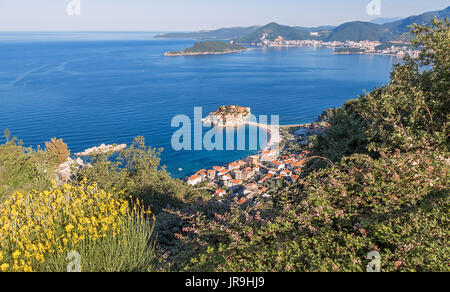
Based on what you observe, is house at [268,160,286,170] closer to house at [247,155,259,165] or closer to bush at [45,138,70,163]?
house at [247,155,259,165]

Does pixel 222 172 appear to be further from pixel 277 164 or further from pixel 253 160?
pixel 277 164

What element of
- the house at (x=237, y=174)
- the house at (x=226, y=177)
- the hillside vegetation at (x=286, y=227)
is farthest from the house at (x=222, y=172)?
the hillside vegetation at (x=286, y=227)

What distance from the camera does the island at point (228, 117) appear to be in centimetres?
4231

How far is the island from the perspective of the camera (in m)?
42.3

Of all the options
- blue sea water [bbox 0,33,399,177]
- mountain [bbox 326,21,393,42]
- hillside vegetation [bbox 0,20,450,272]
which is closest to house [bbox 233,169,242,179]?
blue sea water [bbox 0,33,399,177]

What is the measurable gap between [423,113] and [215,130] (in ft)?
119

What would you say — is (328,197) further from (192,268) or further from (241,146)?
(241,146)

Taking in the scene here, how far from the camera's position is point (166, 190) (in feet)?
29.2

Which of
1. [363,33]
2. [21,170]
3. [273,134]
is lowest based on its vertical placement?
[273,134]

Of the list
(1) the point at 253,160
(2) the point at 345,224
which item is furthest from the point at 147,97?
(2) the point at 345,224

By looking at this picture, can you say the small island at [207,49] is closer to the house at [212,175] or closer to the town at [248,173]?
the town at [248,173]

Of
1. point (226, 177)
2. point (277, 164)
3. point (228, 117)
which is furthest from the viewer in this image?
point (228, 117)

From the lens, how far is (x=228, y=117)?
138 ft
